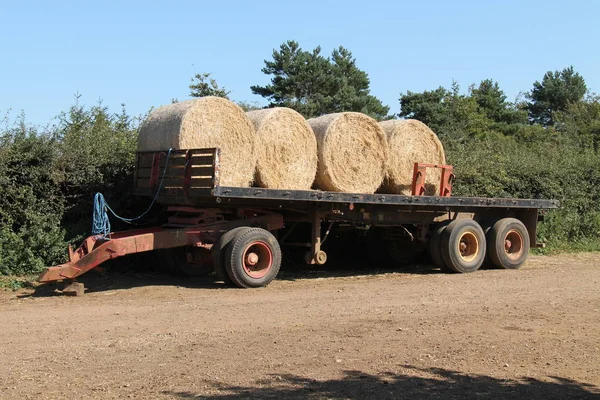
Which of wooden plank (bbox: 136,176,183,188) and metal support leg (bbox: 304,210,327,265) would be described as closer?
wooden plank (bbox: 136,176,183,188)

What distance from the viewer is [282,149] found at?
11719 millimetres

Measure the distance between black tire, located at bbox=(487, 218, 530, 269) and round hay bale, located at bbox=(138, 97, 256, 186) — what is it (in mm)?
5283

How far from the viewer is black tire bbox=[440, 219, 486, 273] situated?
13.2m

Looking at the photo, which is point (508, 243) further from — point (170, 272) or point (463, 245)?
point (170, 272)

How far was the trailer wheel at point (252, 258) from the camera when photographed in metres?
10.5

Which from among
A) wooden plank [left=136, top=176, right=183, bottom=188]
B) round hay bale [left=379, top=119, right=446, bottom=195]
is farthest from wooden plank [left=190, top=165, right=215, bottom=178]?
round hay bale [left=379, top=119, right=446, bottom=195]

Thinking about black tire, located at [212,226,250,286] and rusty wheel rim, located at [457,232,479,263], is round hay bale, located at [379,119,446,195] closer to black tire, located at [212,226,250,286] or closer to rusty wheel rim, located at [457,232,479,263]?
rusty wheel rim, located at [457,232,479,263]

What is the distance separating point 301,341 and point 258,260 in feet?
13.1

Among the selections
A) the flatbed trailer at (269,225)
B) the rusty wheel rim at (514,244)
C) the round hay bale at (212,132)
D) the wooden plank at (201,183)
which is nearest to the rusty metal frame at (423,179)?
the flatbed trailer at (269,225)

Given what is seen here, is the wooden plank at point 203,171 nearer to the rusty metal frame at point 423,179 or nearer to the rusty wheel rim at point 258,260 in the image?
the rusty wheel rim at point 258,260

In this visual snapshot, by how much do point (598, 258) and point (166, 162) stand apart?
10.3 metres

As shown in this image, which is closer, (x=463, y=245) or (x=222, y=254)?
(x=222, y=254)

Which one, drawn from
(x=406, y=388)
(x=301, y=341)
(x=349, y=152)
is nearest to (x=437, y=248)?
(x=349, y=152)

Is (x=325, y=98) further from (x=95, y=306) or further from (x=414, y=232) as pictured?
(x=95, y=306)
